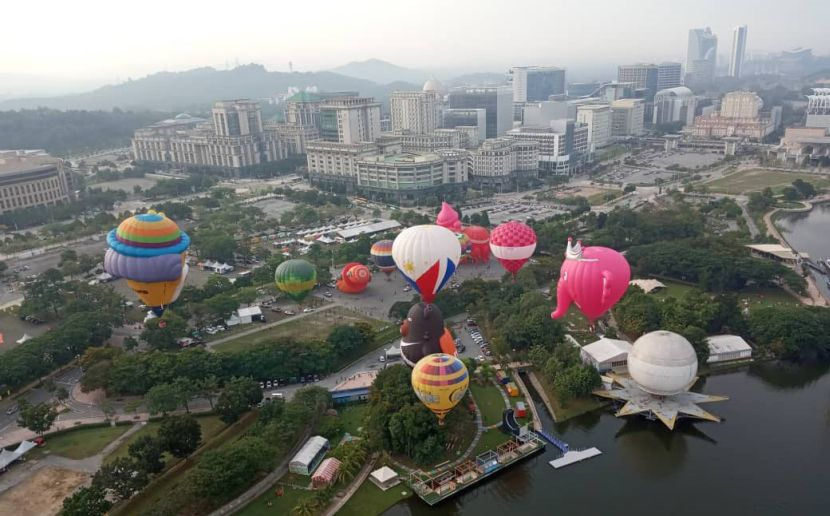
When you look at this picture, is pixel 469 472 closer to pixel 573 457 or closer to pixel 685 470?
pixel 573 457

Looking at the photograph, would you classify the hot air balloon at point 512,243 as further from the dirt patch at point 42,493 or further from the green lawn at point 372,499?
the dirt patch at point 42,493

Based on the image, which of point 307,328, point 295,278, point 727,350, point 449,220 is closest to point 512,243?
→ point 449,220

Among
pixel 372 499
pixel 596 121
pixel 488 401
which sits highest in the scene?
pixel 596 121

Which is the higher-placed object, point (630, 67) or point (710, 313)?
point (630, 67)

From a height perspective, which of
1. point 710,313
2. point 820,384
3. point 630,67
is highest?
point 630,67

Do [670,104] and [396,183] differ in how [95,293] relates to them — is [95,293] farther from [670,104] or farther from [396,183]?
[670,104]

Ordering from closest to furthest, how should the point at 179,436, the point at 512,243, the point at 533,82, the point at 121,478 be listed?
the point at 121,478 < the point at 179,436 < the point at 512,243 < the point at 533,82

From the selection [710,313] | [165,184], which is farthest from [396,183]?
[710,313]
